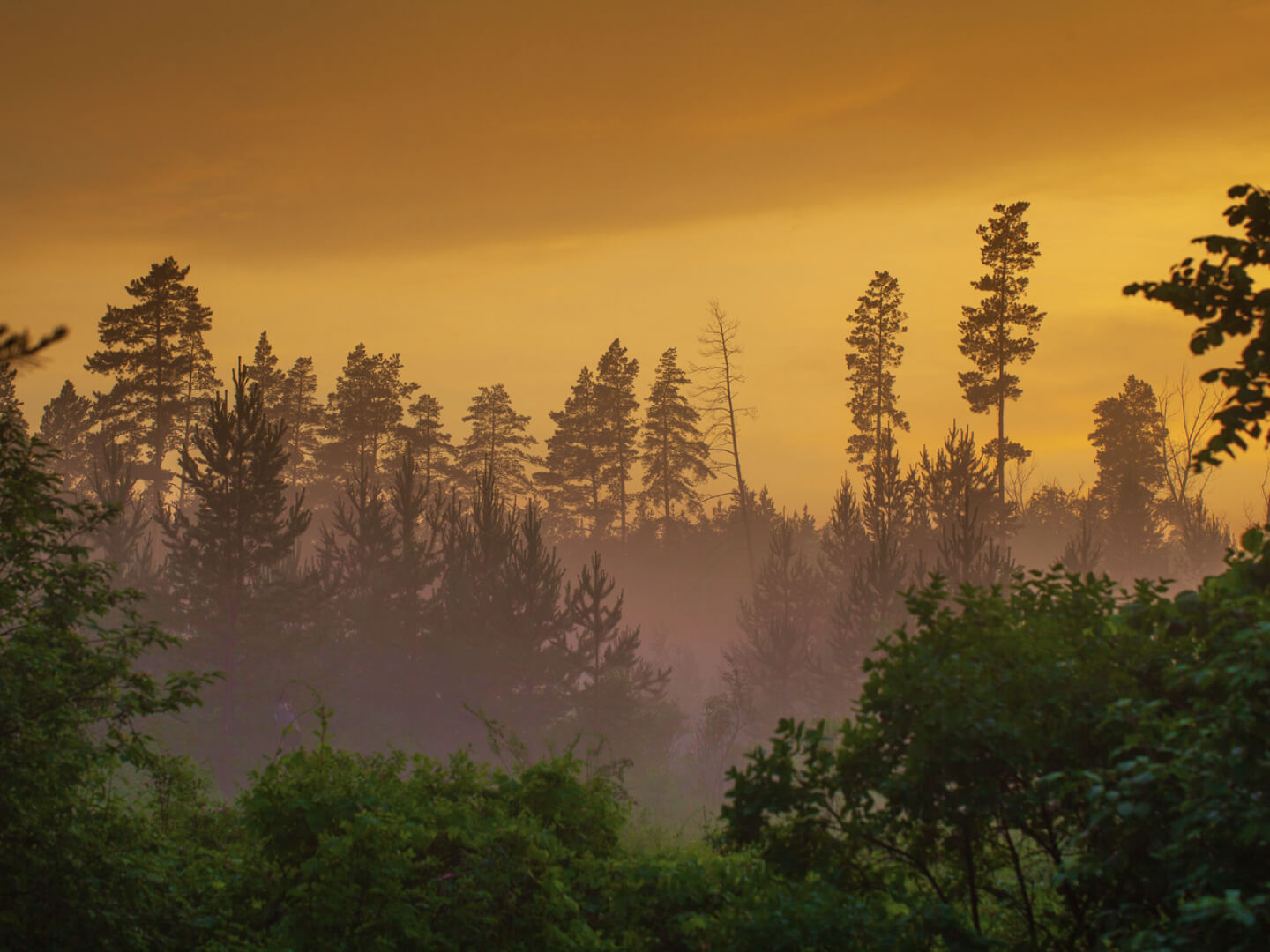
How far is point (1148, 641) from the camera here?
5.91 metres

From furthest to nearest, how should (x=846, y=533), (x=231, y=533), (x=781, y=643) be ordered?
(x=846, y=533) < (x=781, y=643) < (x=231, y=533)

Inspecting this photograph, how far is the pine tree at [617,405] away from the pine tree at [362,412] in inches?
539

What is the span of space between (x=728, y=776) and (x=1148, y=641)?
284cm

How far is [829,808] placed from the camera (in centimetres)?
603

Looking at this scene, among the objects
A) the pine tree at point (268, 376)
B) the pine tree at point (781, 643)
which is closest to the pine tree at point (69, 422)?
the pine tree at point (268, 376)

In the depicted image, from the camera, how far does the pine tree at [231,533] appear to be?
3073cm

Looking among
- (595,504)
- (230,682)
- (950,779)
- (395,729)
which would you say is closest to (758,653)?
(395,729)

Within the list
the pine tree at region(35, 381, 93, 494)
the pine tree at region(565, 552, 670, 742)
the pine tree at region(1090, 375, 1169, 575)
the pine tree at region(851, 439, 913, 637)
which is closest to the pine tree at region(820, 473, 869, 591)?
the pine tree at region(851, 439, 913, 637)

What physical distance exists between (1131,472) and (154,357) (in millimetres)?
58334

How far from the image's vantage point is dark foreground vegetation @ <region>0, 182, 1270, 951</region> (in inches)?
186

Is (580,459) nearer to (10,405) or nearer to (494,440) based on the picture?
(494,440)

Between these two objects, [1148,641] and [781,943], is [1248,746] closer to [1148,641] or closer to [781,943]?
[1148,641]

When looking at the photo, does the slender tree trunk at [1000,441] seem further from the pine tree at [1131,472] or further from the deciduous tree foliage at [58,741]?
the deciduous tree foliage at [58,741]

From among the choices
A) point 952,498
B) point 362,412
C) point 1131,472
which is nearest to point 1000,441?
point 952,498
